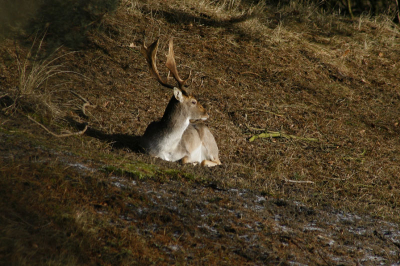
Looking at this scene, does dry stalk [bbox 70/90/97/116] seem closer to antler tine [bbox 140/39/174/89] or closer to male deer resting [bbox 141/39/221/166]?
male deer resting [bbox 141/39/221/166]

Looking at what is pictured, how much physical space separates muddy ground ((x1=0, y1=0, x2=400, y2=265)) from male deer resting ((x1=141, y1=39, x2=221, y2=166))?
0.40 m

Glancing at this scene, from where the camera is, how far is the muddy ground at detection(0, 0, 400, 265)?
3875 mm

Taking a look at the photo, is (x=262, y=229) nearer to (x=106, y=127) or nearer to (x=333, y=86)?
(x=106, y=127)

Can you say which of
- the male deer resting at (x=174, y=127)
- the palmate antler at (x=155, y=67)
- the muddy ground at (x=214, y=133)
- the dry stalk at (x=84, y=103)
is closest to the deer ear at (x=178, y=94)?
the male deer resting at (x=174, y=127)

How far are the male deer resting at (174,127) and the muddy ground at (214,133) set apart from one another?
1.30 ft

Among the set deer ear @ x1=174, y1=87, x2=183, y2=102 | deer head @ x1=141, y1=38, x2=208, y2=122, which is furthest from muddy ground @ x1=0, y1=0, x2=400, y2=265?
deer ear @ x1=174, y1=87, x2=183, y2=102

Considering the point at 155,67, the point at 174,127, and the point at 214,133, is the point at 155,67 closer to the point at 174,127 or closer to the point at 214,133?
the point at 174,127

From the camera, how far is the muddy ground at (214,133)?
3875 mm

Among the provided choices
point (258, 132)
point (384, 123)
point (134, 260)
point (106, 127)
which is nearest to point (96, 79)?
point (106, 127)

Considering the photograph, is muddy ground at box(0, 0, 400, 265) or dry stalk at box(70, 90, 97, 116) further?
dry stalk at box(70, 90, 97, 116)

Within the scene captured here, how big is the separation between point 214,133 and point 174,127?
2.13 meters

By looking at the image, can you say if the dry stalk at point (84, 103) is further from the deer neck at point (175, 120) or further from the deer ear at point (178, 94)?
the deer ear at point (178, 94)

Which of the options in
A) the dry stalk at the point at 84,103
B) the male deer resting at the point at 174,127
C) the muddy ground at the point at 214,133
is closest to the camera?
the muddy ground at the point at 214,133

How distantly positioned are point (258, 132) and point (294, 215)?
4.51m
